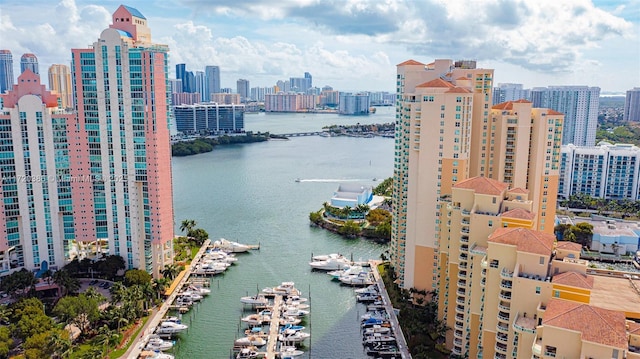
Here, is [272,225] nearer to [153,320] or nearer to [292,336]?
[153,320]

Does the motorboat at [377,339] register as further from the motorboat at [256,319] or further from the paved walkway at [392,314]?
the motorboat at [256,319]

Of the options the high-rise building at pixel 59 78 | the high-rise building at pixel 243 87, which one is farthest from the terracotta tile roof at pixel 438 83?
the high-rise building at pixel 243 87

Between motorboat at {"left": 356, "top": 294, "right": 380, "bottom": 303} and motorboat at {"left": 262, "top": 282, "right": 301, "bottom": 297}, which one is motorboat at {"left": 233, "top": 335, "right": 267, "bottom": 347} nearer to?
motorboat at {"left": 262, "top": 282, "right": 301, "bottom": 297}

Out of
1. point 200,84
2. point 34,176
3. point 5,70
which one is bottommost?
point 34,176

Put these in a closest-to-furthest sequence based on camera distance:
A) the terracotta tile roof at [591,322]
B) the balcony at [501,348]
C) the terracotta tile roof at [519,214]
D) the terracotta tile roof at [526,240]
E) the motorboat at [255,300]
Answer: the terracotta tile roof at [591,322]
the terracotta tile roof at [526,240]
the balcony at [501,348]
the terracotta tile roof at [519,214]
the motorboat at [255,300]

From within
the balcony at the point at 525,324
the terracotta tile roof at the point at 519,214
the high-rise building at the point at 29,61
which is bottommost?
the balcony at the point at 525,324

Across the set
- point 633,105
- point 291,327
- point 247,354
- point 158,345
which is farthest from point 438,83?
point 633,105
